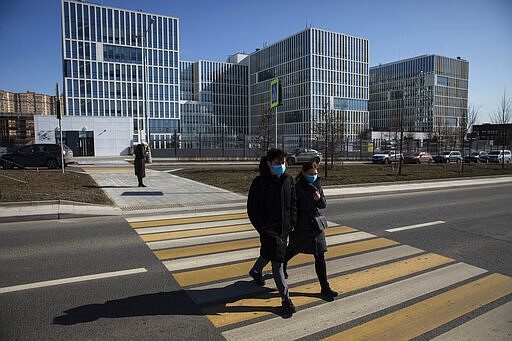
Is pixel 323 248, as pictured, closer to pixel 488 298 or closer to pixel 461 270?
pixel 488 298

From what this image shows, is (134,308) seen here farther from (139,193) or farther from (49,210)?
(139,193)

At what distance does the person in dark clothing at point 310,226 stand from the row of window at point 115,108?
3120 inches

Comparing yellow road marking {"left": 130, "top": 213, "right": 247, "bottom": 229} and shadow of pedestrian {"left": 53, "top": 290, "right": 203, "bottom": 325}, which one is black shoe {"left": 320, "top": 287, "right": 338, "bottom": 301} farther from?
yellow road marking {"left": 130, "top": 213, "right": 247, "bottom": 229}

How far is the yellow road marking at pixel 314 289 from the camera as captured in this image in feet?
13.1

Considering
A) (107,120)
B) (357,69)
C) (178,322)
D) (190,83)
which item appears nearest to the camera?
(178,322)

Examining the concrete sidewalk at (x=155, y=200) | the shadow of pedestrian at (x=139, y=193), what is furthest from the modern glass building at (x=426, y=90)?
the shadow of pedestrian at (x=139, y=193)

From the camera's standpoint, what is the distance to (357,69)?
96.0 metres

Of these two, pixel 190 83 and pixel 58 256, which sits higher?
pixel 190 83

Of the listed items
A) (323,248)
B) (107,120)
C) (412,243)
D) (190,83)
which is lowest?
(412,243)

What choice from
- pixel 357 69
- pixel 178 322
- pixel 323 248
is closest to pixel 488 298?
pixel 323 248

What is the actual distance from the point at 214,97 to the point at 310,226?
4235 inches

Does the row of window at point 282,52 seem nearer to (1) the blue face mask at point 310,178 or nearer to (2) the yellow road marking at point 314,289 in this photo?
(2) the yellow road marking at point 314,289

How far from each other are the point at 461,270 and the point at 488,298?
1.05 m

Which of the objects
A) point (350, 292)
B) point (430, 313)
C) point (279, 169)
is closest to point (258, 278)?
point (350, 292)
